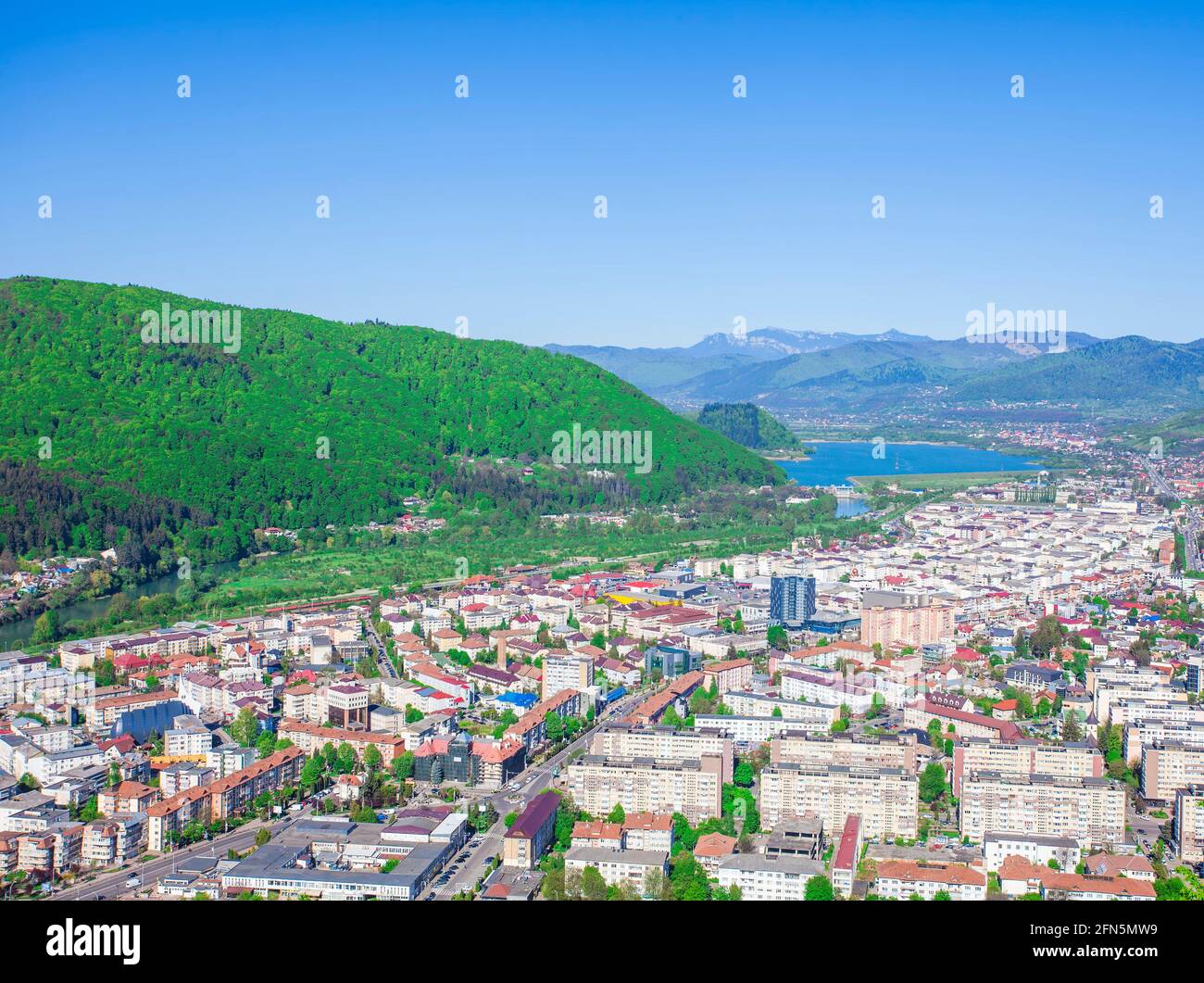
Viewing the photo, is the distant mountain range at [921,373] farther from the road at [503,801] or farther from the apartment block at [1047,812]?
the apartment block at [1047,812]

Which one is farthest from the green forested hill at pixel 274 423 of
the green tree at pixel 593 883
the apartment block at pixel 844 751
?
the green tree at pixel 593 883

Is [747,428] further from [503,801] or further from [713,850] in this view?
[713,850]

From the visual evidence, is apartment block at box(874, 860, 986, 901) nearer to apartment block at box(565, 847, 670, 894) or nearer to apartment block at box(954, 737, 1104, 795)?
apartment block at box(565, 847, 670, 894)

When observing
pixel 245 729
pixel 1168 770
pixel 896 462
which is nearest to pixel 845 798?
pixel 1168 770

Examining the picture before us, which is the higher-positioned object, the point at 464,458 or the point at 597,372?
the point at 597,372

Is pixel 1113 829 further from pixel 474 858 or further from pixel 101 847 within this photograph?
pixel 101 847
